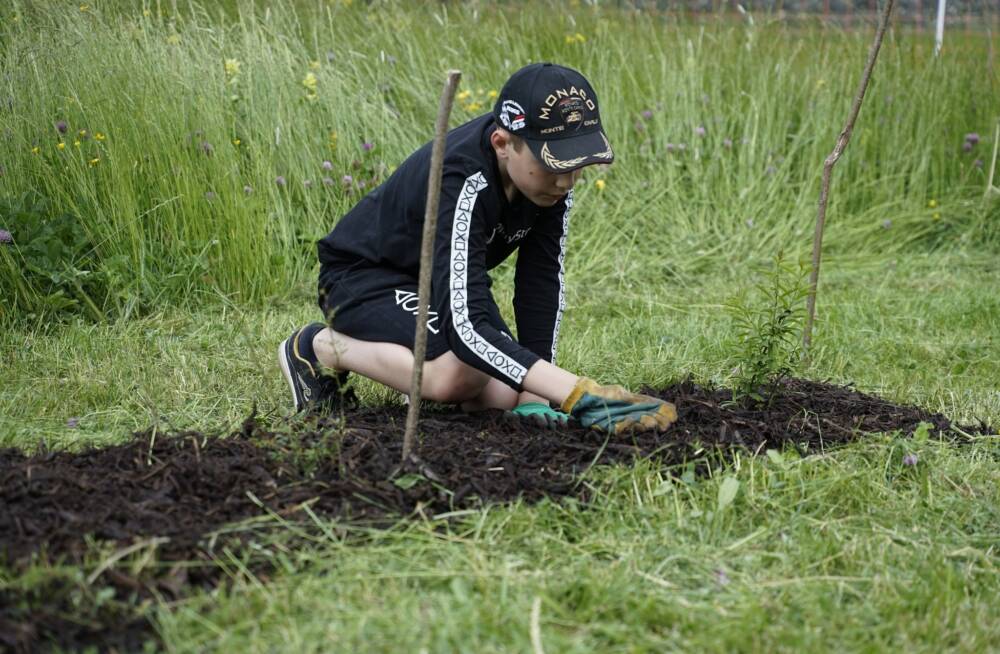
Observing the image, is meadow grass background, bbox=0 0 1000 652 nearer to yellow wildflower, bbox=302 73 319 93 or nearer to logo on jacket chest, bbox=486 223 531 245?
yellow wildflower, bbox=302 73 319 93

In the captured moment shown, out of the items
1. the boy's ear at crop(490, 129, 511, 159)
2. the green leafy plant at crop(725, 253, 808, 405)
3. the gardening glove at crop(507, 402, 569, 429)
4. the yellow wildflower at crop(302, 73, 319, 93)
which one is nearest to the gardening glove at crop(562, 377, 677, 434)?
the gardening glove at crop(507, 402, 569, 429)

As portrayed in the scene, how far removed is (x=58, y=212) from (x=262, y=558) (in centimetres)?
283

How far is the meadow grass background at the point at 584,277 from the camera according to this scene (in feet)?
6.86

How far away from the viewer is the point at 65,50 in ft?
15.4

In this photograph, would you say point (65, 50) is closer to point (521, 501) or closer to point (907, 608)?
point (521, 501)

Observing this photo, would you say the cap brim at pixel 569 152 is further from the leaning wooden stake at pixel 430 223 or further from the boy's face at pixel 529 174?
the leaning wooden stake at pixel 430 223

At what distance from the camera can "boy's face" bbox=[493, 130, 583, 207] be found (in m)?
2.80

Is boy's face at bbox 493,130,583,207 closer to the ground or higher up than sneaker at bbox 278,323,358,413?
higher up

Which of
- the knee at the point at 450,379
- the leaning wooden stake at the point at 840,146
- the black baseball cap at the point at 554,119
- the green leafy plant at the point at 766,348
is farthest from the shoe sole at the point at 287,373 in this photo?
the leaning wooden stake at the point at 840,146

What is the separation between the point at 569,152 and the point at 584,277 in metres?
2.50

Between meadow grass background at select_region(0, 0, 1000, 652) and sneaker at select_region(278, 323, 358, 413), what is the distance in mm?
169

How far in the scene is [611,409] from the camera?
2803 millimetres

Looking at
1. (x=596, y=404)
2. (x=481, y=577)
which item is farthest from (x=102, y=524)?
(x=596, y=404)

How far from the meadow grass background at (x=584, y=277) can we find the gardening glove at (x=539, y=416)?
1.26ft
